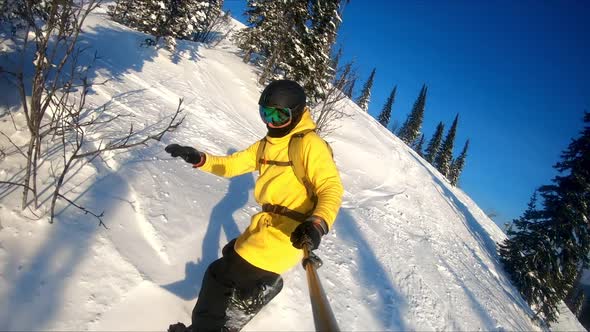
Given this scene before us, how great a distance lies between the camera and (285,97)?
95.7 inches

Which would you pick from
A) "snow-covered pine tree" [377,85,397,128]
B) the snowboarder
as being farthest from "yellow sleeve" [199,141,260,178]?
"snow-covered pine tree" [377,85,397,128]

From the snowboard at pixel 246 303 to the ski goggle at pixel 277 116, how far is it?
1.26m

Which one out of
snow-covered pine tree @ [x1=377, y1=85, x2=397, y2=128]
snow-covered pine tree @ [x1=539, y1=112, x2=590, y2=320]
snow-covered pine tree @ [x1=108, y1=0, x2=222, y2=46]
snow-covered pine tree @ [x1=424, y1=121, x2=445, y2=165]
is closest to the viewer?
snow-covered pine tree @ [x1=539, y1=112, x2=590, y2=320]

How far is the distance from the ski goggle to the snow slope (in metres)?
2.19

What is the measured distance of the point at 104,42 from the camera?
1305 centimetres

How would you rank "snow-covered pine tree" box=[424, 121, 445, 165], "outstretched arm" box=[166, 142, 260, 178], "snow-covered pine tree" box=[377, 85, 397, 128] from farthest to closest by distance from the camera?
"snow-covered pine tree" box=[377, 85, 397, 128], "snow-covered pine tree" box=[424, 121, 445, 165], "outstretched arm" box=[166, 142, 260, 178]

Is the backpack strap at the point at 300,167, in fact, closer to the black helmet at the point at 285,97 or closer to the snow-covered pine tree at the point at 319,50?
the black helmet at the point at 285,97

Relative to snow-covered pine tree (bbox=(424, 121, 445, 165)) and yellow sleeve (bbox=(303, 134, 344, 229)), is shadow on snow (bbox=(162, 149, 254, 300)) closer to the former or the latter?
yellow sleeve (bbox=(303, 134, 344, 229))

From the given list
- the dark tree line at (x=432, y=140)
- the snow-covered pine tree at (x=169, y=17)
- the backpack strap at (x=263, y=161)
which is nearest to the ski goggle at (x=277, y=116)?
the backpack strap at (x=263, y=161)

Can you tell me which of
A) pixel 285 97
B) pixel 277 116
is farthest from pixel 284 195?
pixel 285 97

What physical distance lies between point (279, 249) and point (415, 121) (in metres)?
61.6

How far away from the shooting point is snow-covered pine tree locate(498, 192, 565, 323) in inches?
623

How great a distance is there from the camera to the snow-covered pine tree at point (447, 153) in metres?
50.4

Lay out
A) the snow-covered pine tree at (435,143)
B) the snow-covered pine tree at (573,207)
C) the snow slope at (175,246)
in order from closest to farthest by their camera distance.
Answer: the snow slope at (175,246)
the snow-covered pine tree at (573,207)
the snow-covered pine tree at (435,143)
